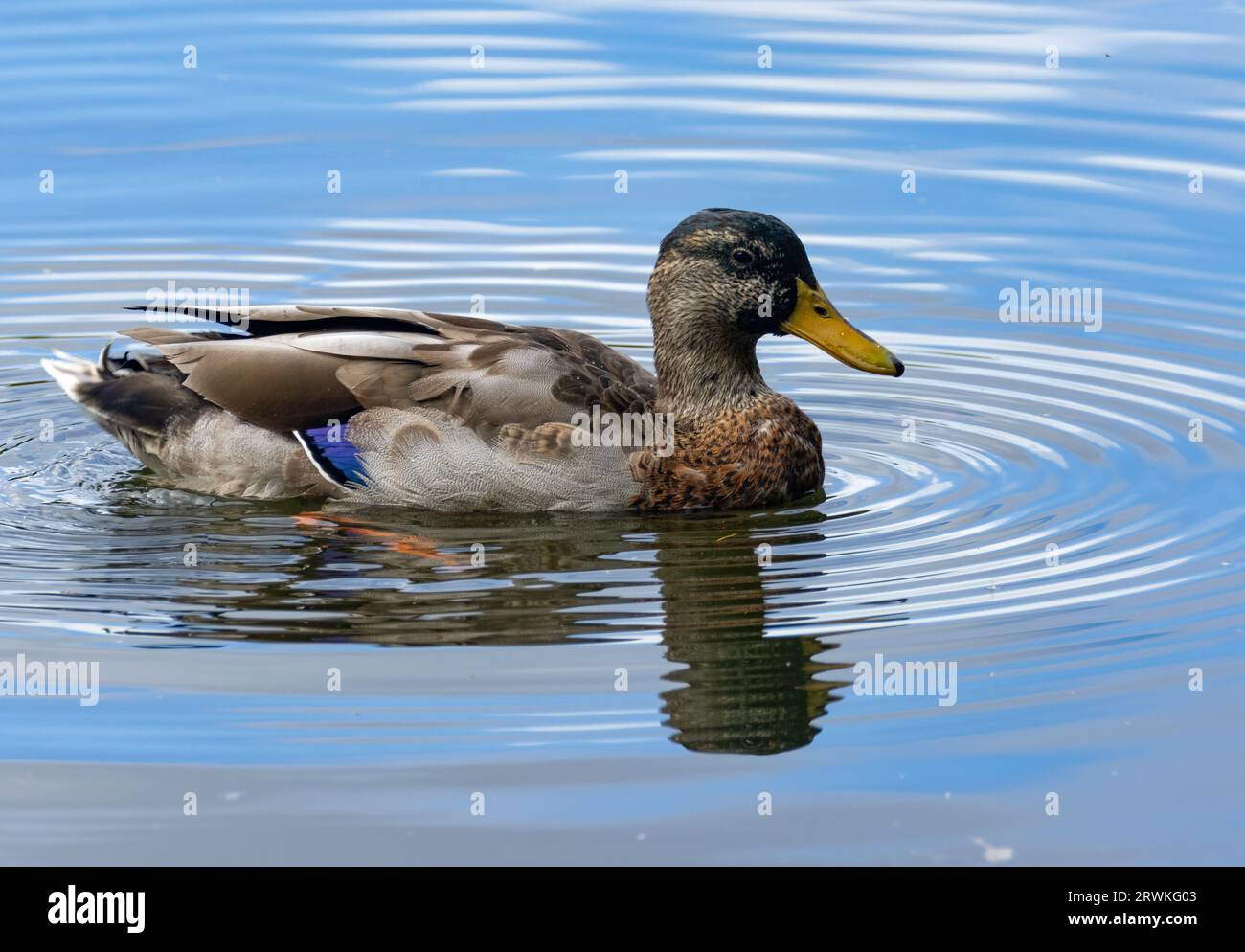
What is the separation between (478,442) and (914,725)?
3403mm

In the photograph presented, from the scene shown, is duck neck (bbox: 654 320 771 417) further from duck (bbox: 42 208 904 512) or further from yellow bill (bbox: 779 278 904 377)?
yellow bill (bbox: 779 278 904 377)

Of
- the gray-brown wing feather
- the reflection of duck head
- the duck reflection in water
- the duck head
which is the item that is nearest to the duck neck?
the duck head

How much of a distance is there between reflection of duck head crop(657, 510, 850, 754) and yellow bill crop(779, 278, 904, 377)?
115 centimetres

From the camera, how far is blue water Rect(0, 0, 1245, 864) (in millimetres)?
7516

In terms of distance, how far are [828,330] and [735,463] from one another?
861 millimetres

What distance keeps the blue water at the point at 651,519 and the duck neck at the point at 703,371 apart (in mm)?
678

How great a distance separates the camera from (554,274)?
14.4m

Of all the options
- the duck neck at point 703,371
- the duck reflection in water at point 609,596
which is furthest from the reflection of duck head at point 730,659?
the duck neck at point 703,371

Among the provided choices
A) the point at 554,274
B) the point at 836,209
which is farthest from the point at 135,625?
the point at 836,209

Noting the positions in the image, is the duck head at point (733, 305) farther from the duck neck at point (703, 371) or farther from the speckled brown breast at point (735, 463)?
the speckled brown breast at point (735, 463)

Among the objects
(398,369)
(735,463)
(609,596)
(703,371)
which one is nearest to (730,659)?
(609,596)

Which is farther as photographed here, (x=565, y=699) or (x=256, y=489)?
(x=256, y=489)

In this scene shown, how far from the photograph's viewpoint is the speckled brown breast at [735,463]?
422 inches

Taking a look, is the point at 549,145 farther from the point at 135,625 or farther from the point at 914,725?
the point at 914,725
